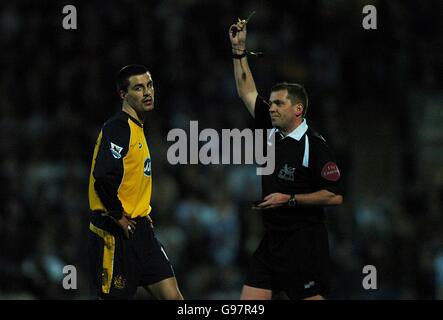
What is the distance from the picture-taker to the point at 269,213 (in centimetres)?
802

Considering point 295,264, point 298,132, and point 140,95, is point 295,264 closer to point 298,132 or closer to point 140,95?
point 298,132

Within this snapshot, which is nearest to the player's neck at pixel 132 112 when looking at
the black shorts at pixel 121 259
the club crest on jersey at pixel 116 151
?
the club crest on jersey at pixel 116 151

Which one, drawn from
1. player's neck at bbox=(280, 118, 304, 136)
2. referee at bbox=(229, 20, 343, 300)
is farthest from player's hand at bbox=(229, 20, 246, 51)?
player's neck at bbox=(280, 118, 304, 136)

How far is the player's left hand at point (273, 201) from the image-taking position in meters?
7.70

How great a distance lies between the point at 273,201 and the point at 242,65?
128 cm

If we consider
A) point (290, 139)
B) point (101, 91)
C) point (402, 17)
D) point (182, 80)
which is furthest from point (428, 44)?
point (290, 139)

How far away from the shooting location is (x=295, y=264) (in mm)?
7969

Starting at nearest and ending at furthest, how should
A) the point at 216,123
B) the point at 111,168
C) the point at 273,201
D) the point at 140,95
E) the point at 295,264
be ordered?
the point at 111,168 < the point at 273,201 < the point at 140,95 < the point at 295,264 < the point at 216,123

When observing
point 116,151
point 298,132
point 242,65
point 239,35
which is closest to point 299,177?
point 298,132

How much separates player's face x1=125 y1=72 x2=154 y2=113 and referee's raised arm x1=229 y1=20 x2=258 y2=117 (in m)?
0.89

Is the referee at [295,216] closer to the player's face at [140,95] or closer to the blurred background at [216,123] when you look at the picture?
the player's face at [140,95]

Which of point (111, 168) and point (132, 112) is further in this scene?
point (132, 112)

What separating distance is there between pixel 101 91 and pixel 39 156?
1.16m
